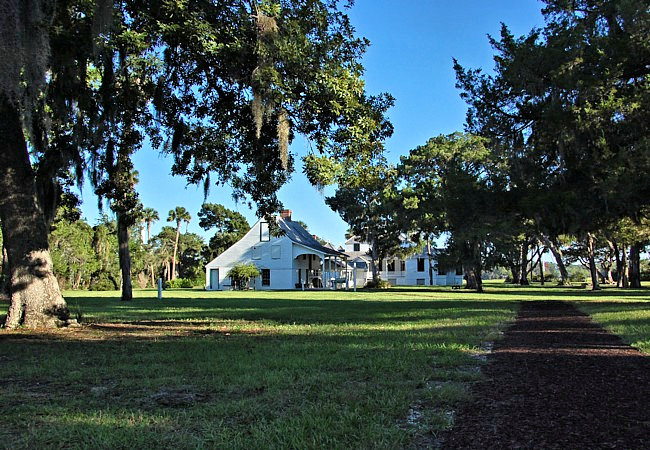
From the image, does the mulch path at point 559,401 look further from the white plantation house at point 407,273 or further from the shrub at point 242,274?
the white plantation house at point 407,273

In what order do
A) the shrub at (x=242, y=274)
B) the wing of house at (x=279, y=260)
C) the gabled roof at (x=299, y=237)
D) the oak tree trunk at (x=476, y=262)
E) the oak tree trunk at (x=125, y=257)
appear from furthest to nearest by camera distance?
the wing of house at (x=279, y=260) → the gabled roof at (x=299, y=237) → the shrub at (x=242, y=274) → the oak tree trunk at (x=476, y=262) → the oak tree trunk at (x=125, y=257)

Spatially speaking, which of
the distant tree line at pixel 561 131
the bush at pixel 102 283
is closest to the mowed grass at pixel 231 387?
the distant tree line at pixel 561 131

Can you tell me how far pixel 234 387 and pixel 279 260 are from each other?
1625 inches

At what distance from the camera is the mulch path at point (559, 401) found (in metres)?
3.53

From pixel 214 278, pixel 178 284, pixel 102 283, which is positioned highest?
pixel 214 278

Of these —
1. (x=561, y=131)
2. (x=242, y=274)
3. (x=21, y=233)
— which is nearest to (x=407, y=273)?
(x=242, y=274)

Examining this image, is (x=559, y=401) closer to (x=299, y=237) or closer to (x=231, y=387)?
(x=231, y=387)

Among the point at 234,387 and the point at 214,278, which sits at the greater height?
the point at 214,278

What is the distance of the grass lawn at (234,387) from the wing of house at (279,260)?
35.7 m

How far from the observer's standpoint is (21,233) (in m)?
9.45

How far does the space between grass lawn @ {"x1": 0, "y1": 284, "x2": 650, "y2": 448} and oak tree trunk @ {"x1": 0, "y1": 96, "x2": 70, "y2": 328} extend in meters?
0.63

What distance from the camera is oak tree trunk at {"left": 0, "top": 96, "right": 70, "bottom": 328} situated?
30.7 feet

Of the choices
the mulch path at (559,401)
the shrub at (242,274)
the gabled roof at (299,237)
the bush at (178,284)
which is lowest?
the bush at (178,284)

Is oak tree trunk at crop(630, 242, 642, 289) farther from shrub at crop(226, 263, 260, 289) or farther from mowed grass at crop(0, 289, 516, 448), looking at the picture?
mowed grass at crop(0, 289, 516, 448)
